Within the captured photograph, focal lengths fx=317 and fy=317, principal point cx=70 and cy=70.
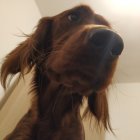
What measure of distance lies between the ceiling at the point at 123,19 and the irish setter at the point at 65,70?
62 cm

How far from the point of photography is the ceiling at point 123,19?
1822 millimetres

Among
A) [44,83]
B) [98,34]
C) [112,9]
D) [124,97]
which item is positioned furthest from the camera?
[124,97]

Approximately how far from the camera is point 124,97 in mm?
2025

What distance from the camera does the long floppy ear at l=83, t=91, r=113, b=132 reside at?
3.74 ft

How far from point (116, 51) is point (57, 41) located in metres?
0.28

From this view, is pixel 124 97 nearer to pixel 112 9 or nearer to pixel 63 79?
pixel 112 9

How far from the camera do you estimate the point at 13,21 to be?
1.64m

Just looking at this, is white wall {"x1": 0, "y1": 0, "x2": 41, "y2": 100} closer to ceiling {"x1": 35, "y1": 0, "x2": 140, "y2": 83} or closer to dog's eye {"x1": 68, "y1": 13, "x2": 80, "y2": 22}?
ceiling {"x1": 35, "y1": 0, "x2": 140, "y2": 83}

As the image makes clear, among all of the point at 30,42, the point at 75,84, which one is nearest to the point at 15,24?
the point at 30,42

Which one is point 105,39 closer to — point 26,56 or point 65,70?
point 65,70

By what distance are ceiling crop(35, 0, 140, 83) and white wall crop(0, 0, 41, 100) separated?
0.44 ft

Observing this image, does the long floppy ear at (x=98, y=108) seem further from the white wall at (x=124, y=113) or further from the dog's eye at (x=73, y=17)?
the white wall at (x=124, y=113)

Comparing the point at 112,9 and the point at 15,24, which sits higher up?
the point at 15,24

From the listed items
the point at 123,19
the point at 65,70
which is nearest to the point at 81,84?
the point at 65,70
